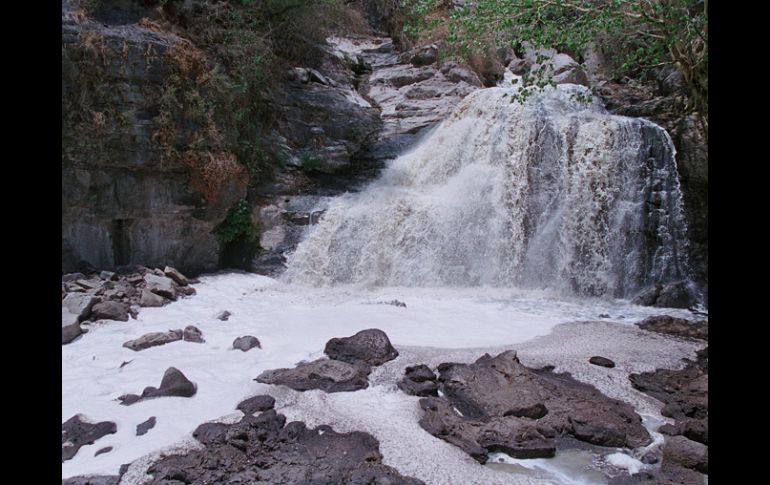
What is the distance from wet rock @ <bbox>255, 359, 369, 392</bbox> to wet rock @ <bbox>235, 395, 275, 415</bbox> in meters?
0.34

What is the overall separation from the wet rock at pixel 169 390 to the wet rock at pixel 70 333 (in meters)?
1.94

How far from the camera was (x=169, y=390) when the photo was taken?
4.00 meters

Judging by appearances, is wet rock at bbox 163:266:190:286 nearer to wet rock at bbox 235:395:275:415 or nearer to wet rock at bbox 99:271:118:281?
wet rock at bbox 99:271:118:281

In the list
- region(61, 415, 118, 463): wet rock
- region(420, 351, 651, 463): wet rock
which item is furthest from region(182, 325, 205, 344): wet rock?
region(420, 351, 651, 463): wet rock

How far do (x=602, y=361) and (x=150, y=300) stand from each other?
5.86 meters

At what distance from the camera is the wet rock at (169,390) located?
3945 mm

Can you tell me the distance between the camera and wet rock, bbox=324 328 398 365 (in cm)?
480

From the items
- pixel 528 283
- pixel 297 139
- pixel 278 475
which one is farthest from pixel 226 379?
pixel 297 139

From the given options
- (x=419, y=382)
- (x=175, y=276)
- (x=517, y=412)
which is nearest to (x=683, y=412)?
(x=517, y=412)

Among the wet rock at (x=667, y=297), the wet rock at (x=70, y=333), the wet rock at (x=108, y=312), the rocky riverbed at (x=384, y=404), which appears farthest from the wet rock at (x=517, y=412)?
the wet rock at (x=667, y=297)

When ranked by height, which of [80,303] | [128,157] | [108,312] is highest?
[128,157]

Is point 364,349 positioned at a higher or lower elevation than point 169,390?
higher

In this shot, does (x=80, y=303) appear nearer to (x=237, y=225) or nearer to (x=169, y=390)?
(x=169, y=390)
